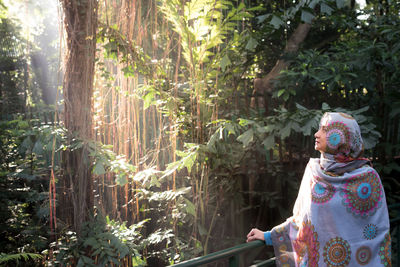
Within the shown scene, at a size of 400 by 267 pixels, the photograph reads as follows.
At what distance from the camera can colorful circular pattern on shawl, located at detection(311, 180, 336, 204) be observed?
1.23 metres

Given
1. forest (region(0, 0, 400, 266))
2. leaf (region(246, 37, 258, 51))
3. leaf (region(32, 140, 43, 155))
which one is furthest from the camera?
leaf (region(246, 37, 258, 51))

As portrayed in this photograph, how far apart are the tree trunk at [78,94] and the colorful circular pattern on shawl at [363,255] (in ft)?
4.98

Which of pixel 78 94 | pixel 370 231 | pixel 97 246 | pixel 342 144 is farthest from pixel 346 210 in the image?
pixel 78 94

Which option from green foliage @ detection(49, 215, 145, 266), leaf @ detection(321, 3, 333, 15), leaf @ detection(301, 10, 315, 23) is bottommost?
→ green foliage @ detection(49, 215, 145, 266)

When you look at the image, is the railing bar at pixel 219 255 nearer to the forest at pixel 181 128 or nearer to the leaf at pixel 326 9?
the forest at pixel 181 128

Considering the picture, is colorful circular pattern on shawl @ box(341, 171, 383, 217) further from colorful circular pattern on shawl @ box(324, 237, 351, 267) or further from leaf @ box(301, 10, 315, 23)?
leaf @ box(301, 10, 315, 23)

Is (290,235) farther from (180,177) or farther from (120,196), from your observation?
(120,196)

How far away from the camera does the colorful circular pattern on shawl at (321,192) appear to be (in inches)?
48.4

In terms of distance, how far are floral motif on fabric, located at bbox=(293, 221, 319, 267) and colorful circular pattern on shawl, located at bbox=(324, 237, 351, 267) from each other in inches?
1.5

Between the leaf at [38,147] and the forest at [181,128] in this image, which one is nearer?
the leaf at [38,147]

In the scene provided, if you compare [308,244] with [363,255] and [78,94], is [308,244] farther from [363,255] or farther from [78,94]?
[78,94]

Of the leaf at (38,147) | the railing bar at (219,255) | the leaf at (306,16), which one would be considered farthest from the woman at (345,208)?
the leaf at (38,147)

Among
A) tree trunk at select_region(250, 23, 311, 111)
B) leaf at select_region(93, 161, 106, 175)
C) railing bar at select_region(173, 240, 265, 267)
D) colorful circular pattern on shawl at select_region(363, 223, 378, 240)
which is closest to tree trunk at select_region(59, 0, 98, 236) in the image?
leaf at select_region(93, 161, 106, 175)

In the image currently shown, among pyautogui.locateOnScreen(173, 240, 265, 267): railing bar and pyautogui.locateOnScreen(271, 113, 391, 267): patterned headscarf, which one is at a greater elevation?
pyautogui.locateOnScreen(271, 113, 391, 267): patterned headscarf
